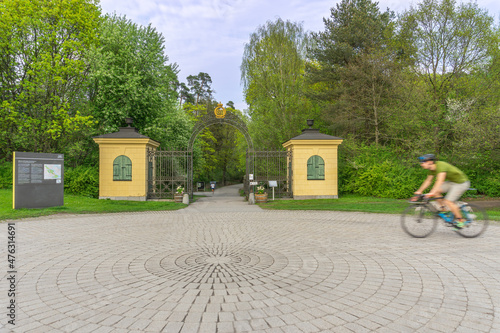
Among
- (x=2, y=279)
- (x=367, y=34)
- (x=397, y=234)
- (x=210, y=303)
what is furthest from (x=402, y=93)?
(x=2, y=279)

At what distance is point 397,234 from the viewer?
688cm

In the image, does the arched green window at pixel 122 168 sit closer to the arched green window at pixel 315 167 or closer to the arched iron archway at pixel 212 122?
the arched iron archway at pixel 212 122

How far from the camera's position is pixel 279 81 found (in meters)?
25.5

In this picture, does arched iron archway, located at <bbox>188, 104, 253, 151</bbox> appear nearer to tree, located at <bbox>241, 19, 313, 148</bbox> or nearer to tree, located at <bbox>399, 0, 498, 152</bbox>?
tree, located at <bbox>241, 19, 313, 148</bbox>

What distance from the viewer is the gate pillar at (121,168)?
51.3 feet

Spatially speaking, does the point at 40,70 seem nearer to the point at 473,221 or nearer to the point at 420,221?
the point at 420,221

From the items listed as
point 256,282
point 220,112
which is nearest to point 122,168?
point 220,112

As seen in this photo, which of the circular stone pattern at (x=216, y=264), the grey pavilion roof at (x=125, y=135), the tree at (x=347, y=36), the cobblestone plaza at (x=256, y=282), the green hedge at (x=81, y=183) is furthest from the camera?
the tree at (x=347, y=36)

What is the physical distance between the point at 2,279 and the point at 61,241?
2453mm

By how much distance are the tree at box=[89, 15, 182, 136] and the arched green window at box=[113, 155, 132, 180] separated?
356cm

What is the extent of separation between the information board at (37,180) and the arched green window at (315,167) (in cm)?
1244

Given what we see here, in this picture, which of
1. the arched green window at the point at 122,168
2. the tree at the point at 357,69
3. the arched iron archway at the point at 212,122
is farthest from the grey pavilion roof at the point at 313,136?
the arched green window at the point at 122,168

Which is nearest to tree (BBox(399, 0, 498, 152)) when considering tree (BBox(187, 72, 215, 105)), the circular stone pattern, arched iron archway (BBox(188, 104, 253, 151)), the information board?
arched iron archway (BBox(188, 104, 253, 151))

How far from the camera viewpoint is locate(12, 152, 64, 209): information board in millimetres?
10477
